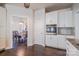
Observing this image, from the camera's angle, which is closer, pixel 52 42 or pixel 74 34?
pixel 74 34

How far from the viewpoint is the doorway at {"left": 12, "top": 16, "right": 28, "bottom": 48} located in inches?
69.9

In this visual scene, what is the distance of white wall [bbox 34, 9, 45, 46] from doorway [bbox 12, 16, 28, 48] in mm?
165

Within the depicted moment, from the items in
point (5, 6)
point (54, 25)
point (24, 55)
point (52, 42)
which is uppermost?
point (5, 6)

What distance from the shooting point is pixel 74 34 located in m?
1.72

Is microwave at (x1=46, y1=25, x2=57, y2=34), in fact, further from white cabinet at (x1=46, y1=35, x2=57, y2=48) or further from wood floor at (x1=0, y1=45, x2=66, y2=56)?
wood floor at (x1=0, y1=45, x2=66, y2=56)

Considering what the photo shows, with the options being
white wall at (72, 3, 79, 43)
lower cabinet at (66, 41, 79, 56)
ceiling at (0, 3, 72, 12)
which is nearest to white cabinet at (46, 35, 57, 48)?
lower cabinet at (66, 41, 79, 56)

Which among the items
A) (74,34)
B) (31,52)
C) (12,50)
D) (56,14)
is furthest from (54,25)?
(12,50)

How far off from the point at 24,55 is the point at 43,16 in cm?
69

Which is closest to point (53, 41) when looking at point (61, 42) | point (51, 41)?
point (51, 41)

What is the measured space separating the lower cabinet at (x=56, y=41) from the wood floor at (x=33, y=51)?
8cm

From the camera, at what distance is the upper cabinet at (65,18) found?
1723mm

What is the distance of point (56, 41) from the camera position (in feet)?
6.06

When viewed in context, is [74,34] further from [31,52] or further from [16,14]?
[16,14]

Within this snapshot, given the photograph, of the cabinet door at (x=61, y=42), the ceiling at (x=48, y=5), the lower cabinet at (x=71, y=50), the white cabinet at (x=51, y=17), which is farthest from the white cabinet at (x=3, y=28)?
the lower cabinet at (x=71, y=50)
